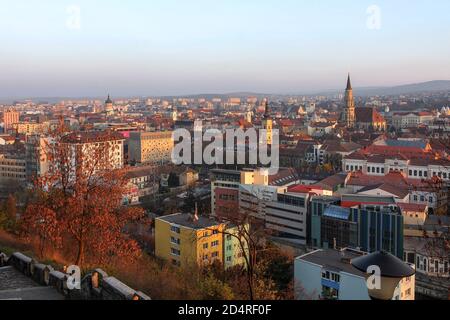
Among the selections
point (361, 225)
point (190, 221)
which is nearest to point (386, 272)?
point (190, 221)

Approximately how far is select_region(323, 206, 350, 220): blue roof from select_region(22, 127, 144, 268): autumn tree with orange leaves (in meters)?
6.64

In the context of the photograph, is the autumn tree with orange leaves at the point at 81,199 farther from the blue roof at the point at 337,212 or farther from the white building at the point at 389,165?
the white building at the point at 389,165

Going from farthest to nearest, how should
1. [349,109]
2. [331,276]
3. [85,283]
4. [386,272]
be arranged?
[349,109] < [331,276] < [85,283] < [386,272]

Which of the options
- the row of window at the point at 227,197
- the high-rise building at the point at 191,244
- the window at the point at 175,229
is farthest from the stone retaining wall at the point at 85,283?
the row of window at the point at 227,197

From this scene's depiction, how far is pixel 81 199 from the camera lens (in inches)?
156

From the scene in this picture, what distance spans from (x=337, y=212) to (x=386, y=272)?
9.05m

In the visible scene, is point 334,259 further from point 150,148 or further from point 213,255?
point 150,148

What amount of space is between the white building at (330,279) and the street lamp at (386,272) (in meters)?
5.12

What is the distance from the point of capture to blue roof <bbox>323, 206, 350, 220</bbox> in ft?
33.1

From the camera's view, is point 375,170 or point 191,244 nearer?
point 191,244

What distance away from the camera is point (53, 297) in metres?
2.94

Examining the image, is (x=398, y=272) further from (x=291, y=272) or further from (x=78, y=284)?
(x=291, y=272)
